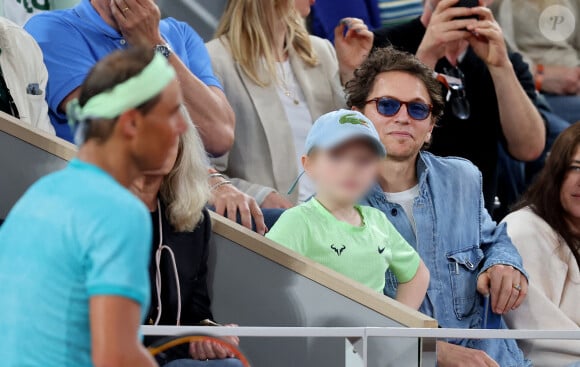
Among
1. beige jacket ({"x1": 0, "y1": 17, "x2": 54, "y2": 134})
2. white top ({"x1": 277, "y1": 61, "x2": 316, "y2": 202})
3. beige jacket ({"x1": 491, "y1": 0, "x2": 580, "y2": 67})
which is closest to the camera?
beige jacket ({"x1": 0, "y1": 17, "x2": 54, "y2": 134})

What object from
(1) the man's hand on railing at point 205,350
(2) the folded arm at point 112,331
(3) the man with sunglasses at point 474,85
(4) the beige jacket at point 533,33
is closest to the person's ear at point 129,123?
(2) the folded arm at point 112,331

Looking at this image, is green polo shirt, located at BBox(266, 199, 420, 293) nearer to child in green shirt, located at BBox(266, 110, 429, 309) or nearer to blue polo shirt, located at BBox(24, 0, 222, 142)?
child in green shirt, located at BBox(266, 110, 429, 309)

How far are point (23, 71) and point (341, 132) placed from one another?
96 centimetres

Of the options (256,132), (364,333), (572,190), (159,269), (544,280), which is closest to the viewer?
(364,333)

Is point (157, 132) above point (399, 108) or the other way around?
above

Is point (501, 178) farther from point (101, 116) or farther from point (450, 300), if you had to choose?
point (101, 116)

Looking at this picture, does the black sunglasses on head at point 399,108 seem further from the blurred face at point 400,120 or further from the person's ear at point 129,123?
the person's ear at point 129,123

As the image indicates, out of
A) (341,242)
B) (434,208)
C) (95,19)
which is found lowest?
(434,208)

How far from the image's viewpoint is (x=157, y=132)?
64.8 inches

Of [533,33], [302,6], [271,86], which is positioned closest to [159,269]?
[271,86]

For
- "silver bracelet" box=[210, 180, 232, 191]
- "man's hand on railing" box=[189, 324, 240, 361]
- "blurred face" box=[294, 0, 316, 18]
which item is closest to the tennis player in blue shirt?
"man's hand on railing" box=[189, 324, 240, 361]

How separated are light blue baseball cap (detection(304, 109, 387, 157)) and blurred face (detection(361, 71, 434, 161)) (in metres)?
0.39

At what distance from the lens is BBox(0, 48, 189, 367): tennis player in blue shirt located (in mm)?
1605

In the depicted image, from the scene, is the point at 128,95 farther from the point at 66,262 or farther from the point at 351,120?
the point at 351,120
